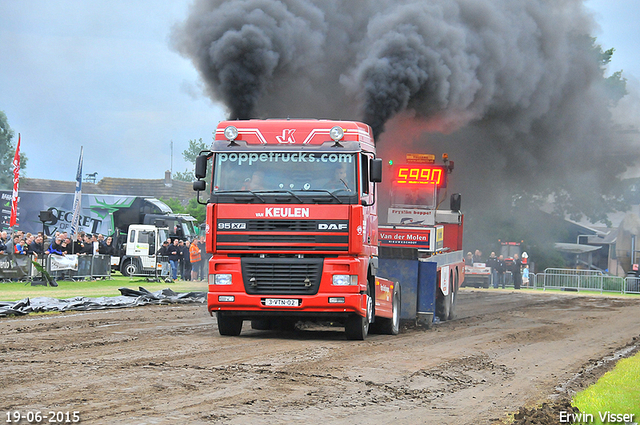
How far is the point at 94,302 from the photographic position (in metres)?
17.7

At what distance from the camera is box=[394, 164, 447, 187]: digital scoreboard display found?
18891 millimetres

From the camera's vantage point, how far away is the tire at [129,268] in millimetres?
34594

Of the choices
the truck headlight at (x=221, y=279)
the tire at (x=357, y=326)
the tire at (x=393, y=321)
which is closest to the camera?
the truck headlight at (x=221, y=279)

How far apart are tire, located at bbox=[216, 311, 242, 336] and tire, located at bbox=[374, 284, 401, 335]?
2607mm

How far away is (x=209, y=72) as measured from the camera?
21578 mm

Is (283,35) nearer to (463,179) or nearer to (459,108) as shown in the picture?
(459,108)

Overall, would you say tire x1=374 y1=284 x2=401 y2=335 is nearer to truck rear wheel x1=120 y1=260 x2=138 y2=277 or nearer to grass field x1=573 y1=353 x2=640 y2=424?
grass field x1=573 y1=353 x2=640 y2=424

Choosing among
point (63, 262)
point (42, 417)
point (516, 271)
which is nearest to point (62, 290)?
point (63, 262)

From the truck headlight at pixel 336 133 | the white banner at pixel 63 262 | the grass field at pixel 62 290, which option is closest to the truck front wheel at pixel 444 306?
the truck headlight at pixel 336 133

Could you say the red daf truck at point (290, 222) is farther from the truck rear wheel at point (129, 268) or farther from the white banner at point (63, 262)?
the truck rear wheel at point (129, 268)

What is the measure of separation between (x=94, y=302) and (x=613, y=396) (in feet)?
41.9

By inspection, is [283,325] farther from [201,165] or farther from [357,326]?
[201,165]

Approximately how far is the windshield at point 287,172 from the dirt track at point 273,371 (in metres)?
2.31

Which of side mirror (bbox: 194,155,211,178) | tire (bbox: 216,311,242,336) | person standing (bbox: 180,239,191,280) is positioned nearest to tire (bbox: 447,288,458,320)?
tire (bbox: 216,311,242,336)
